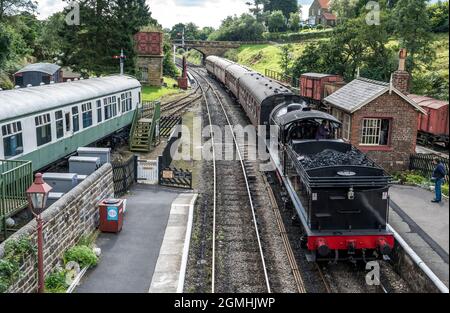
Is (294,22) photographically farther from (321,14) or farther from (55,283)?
(55,283)

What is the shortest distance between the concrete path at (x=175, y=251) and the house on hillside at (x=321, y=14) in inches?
3303

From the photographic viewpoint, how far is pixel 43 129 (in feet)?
54.5

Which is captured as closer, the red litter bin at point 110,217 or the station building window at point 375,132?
the red litter bin at point 110,217

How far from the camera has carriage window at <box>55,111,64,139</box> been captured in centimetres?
1781

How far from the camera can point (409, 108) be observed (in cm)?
2039

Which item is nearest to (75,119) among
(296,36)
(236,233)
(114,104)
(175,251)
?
(114,104)

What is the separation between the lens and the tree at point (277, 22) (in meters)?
101

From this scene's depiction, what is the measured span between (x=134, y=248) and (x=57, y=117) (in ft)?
24.9

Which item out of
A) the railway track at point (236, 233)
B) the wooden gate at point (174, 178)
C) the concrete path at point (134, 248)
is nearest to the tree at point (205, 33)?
the railway track at point (236, 233)

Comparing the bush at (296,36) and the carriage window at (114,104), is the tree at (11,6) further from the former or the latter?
the bush at (296,36)

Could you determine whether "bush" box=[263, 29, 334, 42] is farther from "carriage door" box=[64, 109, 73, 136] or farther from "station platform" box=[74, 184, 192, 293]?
"station platform" box=[74, 184, 192, 293]

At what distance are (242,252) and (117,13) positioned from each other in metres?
29.1

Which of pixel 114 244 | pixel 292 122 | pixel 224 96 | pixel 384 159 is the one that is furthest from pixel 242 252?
pixel 224 96
